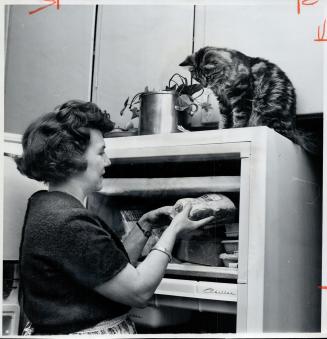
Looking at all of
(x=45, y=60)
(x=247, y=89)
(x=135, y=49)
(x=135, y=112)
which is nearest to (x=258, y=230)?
(x=247, y=89)

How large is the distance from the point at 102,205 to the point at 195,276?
33 cm

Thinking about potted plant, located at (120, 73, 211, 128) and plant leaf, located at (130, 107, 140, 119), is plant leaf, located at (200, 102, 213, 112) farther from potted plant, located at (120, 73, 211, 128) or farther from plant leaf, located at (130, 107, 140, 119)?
plant leaf, located at (130, 107, 140, 119)

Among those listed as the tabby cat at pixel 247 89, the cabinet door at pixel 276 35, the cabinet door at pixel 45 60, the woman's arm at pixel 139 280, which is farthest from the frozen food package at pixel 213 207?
the cabinet door at pixel 45 60

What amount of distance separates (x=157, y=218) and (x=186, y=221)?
4.1 inches

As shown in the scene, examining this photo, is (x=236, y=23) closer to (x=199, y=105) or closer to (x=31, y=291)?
(x=199, y=105)

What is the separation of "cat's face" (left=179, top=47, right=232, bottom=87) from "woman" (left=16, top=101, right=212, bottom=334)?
0.32 metres

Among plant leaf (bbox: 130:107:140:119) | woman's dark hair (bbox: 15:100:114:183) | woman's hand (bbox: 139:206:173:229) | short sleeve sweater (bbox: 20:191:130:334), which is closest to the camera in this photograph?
short sleeve sweater (bbox: 20:191:130:334)

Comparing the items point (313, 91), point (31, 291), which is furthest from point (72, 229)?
point (313, 91)

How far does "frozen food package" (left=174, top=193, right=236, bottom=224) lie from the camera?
1129 mm

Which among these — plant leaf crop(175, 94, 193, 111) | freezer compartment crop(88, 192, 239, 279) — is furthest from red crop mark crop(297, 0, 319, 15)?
freezer compartment crop(88, 192, 239, 279)

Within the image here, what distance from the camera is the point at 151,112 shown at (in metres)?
1.25

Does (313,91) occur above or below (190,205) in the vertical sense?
above

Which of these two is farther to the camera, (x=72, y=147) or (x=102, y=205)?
(x=102, y=205)

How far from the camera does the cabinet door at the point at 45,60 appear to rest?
1.26 metres
